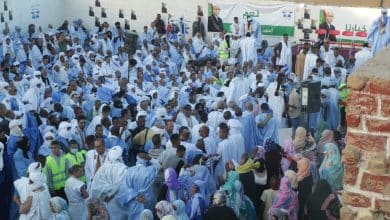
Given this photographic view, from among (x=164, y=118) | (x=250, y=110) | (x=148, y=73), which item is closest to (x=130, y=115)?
(x=164, y=118)

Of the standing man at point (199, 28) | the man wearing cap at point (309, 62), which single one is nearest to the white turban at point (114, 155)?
the man wearing cap at point (309, 62)

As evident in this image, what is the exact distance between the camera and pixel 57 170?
8.43 metres

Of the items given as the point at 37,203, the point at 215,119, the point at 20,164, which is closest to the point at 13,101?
the point at 20,164

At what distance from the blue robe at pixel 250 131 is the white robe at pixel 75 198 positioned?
11.8 feet

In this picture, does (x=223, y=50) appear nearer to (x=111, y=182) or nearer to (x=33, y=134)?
(x=33, y=134)

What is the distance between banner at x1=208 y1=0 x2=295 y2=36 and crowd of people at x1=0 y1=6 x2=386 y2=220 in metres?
1.64

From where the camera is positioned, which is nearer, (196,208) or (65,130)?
(196,208)

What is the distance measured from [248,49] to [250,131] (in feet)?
23.9

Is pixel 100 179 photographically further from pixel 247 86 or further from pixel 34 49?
pixel 34 49

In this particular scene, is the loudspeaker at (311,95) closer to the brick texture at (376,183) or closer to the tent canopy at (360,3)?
the tent canopy at (360,3)

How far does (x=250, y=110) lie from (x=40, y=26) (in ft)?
38.4

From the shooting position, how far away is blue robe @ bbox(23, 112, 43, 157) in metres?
10.1

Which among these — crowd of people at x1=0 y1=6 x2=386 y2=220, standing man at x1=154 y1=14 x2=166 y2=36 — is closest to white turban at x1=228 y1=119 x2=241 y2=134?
crowd of people at x1=0 y1=6 x2=386 y2=220

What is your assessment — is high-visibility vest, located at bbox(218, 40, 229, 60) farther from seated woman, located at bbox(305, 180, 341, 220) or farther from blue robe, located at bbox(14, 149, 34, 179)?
seated woman, located at bbox(305, 180, 341, 220)
